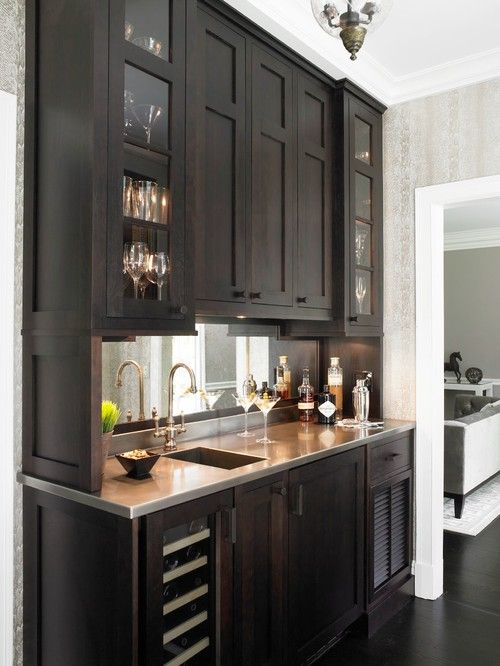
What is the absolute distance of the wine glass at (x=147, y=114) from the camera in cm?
193

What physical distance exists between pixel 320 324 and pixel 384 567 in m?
1.34

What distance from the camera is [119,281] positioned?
180cm

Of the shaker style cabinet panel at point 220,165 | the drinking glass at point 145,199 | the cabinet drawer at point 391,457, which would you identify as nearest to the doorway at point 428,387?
the cabinet drawer at point 391,457

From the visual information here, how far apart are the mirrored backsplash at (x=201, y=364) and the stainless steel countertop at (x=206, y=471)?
8.5 inches

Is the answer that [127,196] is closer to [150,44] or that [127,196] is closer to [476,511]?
[150,44]

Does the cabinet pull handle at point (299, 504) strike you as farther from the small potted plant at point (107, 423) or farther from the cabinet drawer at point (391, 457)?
the small potted plant at point (107, 423)

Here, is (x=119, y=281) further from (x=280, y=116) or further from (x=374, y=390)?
(x=374, y=390)

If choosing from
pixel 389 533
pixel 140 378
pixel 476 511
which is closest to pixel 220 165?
pixel 140 378

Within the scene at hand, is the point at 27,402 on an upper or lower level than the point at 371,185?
lower

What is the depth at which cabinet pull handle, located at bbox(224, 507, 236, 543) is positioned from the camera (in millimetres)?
1948

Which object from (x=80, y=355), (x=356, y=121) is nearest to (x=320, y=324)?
(x=356, y=121)

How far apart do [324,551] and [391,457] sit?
0.73 meters

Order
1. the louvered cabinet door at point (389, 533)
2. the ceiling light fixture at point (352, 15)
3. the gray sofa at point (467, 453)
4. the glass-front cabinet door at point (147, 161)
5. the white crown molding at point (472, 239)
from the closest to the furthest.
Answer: the ceiling light fixture at point (352, 15) → the glass-front cabinet door at point (147, 161) → the louvered cabinet door at point (389, 533) → the gray sofa at point (467, 453) → the white crown molding at point (472, 239)

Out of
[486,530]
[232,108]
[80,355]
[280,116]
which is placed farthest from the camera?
[486,530]
